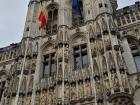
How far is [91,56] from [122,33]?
374 cm

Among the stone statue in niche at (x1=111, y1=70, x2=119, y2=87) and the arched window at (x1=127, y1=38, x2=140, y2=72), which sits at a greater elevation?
the arched window at (x1=127, y1=38, x2=140, y2=72)

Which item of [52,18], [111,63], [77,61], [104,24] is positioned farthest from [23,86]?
[52,18]

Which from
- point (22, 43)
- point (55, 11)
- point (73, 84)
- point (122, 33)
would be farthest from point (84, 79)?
point (55, 11)

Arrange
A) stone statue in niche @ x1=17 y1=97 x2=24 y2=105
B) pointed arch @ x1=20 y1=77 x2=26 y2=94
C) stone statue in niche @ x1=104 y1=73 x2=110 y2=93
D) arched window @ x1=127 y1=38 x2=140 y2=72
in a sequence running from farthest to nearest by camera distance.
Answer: arched window @ x1=127 y1=38 x2=140 y2=72, pointed arch @ x1=20 y1=77 x2=26 y2=94, stone statue in niche @ x1=17 y1=97 x2=24 y2=105, stone statue in niche @ x1=104 y1=73 x2=110 y2=93

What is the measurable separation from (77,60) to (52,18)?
7023 mm

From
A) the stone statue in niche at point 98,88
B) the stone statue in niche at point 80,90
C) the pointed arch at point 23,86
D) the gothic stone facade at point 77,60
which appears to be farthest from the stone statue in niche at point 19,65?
the stone statue in niche at point 98,88

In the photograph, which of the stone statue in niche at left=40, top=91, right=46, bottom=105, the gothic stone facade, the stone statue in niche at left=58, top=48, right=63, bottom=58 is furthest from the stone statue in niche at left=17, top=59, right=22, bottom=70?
the stone statue in niche at left=40, top=91, right=46, bottom=105

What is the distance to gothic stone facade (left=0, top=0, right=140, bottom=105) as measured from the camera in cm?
1772

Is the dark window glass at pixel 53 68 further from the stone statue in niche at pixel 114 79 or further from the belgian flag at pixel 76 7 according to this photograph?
the belgian flag at pixel 76 7

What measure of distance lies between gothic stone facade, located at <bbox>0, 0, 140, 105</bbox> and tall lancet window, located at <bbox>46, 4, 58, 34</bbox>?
11 cm

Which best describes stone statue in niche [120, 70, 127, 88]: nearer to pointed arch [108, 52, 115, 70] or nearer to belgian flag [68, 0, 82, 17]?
pointed arch [108, 52, 115, 70]

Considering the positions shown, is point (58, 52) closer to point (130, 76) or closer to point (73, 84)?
point (73, 84)

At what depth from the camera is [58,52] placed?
2128 cm

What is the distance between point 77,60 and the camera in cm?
2131
